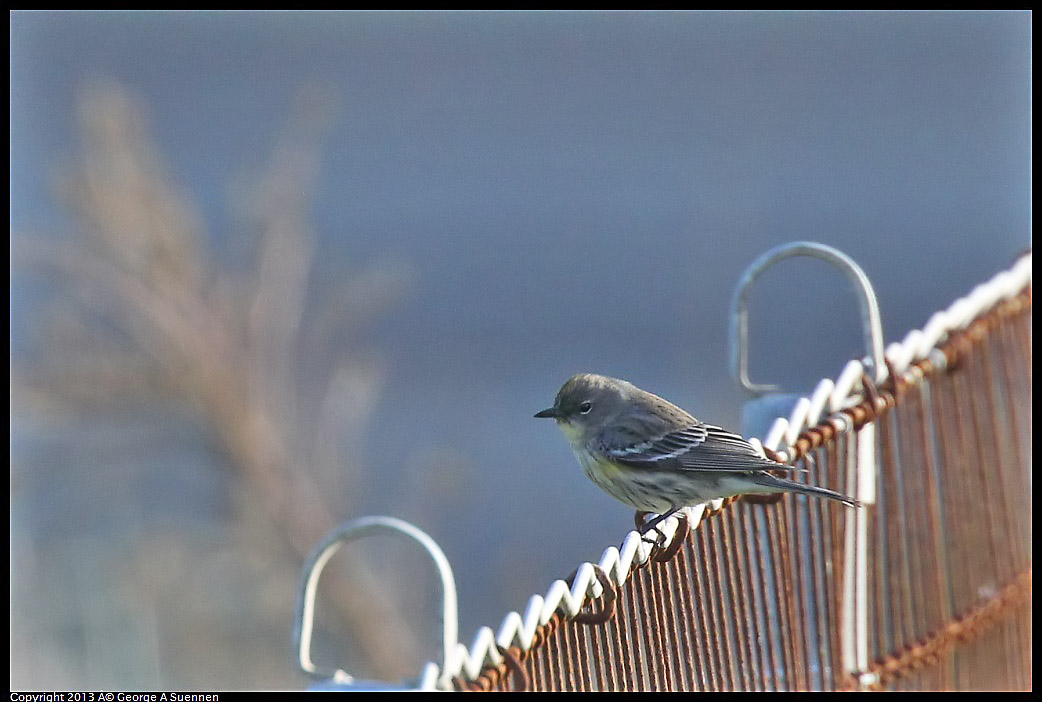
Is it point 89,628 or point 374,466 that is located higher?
point 374,466

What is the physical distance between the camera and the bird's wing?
326 cm

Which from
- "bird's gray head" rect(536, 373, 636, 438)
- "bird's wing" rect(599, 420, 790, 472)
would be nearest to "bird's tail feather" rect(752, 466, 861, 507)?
"bird's wing" rect(599, 420, 790, 472)

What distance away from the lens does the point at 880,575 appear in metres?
3.16

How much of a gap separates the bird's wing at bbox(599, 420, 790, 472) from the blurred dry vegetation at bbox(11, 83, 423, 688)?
2696mm

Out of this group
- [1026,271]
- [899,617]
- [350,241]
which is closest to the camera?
[899,617]

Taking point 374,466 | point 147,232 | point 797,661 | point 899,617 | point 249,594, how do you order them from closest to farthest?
point 797,661 < point 899,617 < point 147,232 < point 249,594 < point 374,466

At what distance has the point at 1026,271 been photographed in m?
3.92

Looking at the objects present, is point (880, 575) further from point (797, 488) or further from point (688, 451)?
point (688, 451)

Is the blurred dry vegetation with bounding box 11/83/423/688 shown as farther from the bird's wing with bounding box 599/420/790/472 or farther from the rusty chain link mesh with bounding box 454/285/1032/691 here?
the rusty chain link mesh with bounding box 454/285/1032/691

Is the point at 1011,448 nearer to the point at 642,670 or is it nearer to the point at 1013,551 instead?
the point at 1013,551

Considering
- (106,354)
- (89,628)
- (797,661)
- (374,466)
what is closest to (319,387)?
(106,354)

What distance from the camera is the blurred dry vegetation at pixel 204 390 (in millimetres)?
5906

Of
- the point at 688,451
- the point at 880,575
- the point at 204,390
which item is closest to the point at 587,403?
the point at 688,451

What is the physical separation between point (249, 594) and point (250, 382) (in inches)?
49.8
